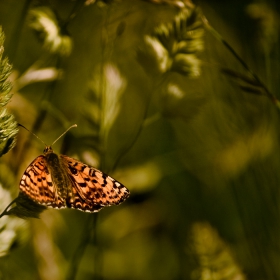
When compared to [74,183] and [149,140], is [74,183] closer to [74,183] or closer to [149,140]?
[74,183]

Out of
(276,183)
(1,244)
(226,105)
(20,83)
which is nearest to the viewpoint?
(1,244)

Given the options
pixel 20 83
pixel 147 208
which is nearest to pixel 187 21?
pixel 20 83

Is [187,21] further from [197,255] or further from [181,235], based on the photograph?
[181,235]

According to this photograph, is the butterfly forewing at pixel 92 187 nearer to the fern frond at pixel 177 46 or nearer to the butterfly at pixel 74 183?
the butterfly at pixel 74 183

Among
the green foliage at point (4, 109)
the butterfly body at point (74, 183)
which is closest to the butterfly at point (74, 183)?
the butterfly body at point (74, 183)

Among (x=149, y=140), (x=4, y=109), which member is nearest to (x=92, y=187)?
(x=4, y=109)

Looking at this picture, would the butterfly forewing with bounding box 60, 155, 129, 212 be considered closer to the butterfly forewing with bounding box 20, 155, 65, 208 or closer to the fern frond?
the butterfly forewing with bounding box 20, 155, 65, 208

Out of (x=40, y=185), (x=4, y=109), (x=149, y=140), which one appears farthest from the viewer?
(x=149, y=140)

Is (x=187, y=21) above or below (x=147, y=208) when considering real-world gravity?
above
